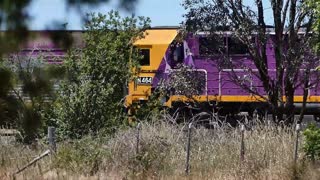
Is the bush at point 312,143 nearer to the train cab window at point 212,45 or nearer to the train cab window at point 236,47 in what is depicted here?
the train cab window at point 236,47

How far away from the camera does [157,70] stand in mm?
20531

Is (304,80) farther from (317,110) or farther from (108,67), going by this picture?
(317,110)

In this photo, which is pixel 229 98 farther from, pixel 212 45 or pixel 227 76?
pixel 212 45

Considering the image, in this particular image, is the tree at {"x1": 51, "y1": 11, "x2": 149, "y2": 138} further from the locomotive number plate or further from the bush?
the bush

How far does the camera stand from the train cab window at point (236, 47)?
13638 mm

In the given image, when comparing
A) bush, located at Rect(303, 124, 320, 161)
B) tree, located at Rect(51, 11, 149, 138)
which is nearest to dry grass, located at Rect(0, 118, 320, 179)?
bush, located at Rect(303, 124, 320, 161)

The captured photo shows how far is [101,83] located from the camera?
15.3 m

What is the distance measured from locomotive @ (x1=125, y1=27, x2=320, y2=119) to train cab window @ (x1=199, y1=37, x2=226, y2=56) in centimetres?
4

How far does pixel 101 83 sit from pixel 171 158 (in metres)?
4.34

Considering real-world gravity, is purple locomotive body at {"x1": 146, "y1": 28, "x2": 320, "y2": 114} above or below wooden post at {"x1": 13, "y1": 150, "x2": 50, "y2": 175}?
above

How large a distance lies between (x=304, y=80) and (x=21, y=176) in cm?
601

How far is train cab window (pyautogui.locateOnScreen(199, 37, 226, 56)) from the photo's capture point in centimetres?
1401

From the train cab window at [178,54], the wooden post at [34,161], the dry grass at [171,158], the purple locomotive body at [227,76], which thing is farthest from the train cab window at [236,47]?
the train cab window at [178,54]

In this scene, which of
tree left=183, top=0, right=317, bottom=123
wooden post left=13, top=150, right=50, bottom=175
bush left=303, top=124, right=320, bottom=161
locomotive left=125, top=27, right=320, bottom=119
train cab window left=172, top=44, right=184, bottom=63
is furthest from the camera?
train cab window left=172, top=44, right=184, bottom=63
